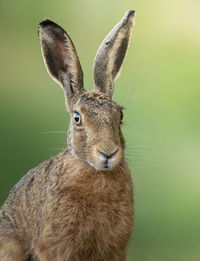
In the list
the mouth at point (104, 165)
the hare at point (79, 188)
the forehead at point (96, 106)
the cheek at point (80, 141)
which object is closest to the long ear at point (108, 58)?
the hare at point (79, 188)

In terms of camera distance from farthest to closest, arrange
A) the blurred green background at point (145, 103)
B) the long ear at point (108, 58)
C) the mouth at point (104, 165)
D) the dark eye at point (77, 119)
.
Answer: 1. the blurred green background at point (145, 103)
2. the long ear at point (108, 58)
3. the dark eye at point (77, 119)
4. the mouth at point (104, 165)

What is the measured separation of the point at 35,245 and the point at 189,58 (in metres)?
1.23

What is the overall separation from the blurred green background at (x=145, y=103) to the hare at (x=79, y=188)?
1.90ft

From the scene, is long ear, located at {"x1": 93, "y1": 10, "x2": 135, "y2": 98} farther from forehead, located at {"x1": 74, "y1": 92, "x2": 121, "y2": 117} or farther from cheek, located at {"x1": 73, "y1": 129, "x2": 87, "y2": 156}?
cheek, located at {"x1": 73, "y1": 129, "x2": 87, "y2": 156}

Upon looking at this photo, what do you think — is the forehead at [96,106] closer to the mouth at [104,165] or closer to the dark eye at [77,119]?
the dark eye at [77,119]

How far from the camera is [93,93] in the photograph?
7.80 ft

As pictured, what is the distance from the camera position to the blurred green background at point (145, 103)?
309 cm

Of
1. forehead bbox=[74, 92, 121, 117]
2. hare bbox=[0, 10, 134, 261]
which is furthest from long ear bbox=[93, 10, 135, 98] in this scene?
forehead bbox=[74, 92, 121, 117]

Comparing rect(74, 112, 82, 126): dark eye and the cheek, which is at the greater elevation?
rect(74, 112, 82, 126): dark eye

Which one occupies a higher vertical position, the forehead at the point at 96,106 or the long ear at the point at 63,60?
the long ear at the point at 63,60

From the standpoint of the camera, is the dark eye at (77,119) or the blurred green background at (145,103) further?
the blurred green background at (145,103)

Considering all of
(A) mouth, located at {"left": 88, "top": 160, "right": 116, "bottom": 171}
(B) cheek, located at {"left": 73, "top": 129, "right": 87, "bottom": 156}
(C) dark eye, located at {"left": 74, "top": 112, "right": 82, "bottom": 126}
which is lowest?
(A) mouth, located at {"left": 88, "top": 160, "right": 116, "bottom": 171}

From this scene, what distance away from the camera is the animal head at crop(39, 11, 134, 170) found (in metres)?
2.23

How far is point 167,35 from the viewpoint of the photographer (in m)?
3.26
